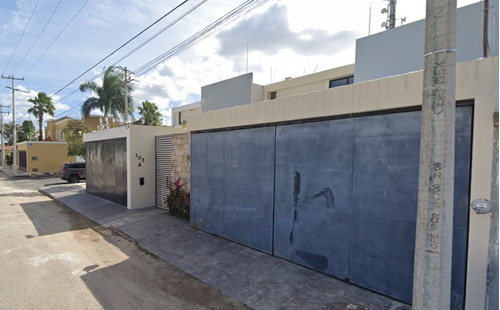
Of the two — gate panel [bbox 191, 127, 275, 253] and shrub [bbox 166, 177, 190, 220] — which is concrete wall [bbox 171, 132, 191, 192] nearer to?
shrub [bbox 166, 177, 190, 220]

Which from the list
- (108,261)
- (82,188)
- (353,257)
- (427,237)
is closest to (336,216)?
(353,257)

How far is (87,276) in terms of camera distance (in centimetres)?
549

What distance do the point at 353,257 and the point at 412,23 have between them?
306 inches

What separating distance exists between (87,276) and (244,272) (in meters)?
3.23

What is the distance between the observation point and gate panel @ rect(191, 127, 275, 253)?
6367 mm

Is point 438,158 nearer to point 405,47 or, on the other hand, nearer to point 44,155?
point 405,47

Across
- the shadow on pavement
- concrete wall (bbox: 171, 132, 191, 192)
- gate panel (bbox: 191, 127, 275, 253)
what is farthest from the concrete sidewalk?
concrete wall (bbox: 171, 132, 191, 192)

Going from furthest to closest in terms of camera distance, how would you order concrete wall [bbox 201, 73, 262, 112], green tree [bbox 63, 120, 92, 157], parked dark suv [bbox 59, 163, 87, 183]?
parked dark suv [bbox 59, 163, 87, 183] → green tree [bbox 63, 120, 92, 157] → concrete wall [bbox 201, 73, 262, 112]

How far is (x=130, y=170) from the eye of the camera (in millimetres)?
11008

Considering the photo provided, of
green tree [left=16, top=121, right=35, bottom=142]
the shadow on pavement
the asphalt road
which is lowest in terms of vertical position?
the shadow on pavement

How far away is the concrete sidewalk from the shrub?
42cm

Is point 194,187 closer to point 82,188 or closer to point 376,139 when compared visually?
point 376,139

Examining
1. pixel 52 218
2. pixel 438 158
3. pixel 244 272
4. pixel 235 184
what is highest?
pixel 438 158

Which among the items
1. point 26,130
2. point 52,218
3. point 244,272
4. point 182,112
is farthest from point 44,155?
point 244,272
